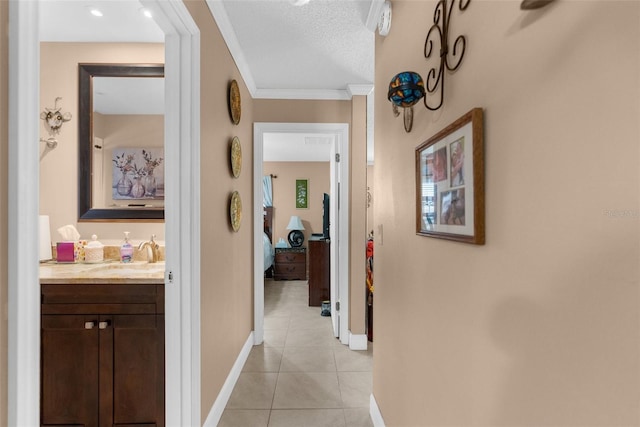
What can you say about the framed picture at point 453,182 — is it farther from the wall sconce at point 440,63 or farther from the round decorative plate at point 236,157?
the round decorative plate at point 236,157

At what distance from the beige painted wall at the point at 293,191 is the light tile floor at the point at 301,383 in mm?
3238

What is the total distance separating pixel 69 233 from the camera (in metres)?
2.19

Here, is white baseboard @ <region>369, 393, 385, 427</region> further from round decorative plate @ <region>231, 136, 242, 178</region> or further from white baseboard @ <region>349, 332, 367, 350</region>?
round decorative plate @ <region>231, 136, 242, 178</region>

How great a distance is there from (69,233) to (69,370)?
3.07 feet

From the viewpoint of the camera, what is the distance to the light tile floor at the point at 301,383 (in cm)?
202

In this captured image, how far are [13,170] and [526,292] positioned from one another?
1081 mm

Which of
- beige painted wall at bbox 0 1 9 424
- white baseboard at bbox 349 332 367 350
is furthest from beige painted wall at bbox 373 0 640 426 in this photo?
white baseboard at bbox 349 332 367 350

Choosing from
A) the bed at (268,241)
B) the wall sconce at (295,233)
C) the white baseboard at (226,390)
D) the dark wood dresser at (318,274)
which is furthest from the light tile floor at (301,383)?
the wall sconce at (295,233)

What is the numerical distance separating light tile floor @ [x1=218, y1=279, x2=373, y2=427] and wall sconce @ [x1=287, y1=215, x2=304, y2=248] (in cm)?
293

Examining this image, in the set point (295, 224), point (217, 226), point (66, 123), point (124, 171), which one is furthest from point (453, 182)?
point (295, 224)

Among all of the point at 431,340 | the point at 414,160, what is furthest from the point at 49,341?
the point at 414,160

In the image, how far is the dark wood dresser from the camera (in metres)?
4.33

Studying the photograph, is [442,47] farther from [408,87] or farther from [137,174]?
[137,174]

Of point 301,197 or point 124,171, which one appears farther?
point 301,197
